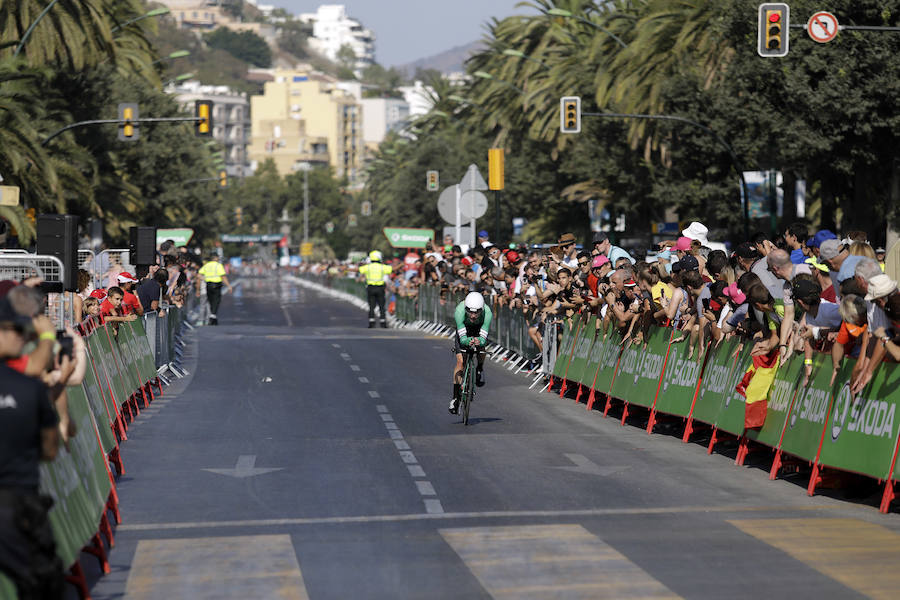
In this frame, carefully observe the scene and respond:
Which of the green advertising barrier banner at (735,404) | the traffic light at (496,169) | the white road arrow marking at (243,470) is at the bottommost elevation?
the white road arrow marking at (243,470)

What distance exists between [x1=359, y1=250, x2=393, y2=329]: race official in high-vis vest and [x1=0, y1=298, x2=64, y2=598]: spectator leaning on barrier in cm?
3477

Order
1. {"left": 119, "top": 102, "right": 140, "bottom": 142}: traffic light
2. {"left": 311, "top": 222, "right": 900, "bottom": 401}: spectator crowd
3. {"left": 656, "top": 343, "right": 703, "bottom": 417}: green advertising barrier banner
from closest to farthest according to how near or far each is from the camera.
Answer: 1. {"left": 311, "top": 222, "right": 900, "bottom": 401}: spectator crowd
2. {"left": 656, "top": 343, "right": 703, "bottom": 417}: green advertising barrier banner
3. {"left": 119, "top": 102, "right": 140, "bottom": 142}: traffic light

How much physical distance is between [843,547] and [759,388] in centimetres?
429

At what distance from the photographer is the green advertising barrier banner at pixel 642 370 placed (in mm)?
18219

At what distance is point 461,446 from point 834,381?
181 inches

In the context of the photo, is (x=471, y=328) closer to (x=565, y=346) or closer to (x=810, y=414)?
(x=565, y=346)

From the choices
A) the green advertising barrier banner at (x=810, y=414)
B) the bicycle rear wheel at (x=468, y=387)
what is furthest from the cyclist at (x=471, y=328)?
the green advertising barrier banner at (x=810, y=414)

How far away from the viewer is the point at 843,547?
10484mm

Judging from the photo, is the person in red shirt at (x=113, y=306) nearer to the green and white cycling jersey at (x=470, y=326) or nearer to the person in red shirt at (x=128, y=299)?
the person in red shirt at (x=128, y=299)

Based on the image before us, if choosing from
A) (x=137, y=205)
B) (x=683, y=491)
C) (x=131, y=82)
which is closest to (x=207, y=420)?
(x=683, y=491)

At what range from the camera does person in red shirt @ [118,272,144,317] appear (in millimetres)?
22438

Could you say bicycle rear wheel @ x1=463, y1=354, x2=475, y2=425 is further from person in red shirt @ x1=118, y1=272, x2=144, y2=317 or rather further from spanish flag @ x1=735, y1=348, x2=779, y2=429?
person in red shirt @ x1=118, y1=272, x2=144, y2=317

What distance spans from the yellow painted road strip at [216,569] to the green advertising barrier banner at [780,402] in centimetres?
555

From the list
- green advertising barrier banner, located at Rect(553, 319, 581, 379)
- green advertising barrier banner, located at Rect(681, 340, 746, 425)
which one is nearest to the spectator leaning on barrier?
green advertising barrier banner, located at Rect(681, 340, 746, 425)
